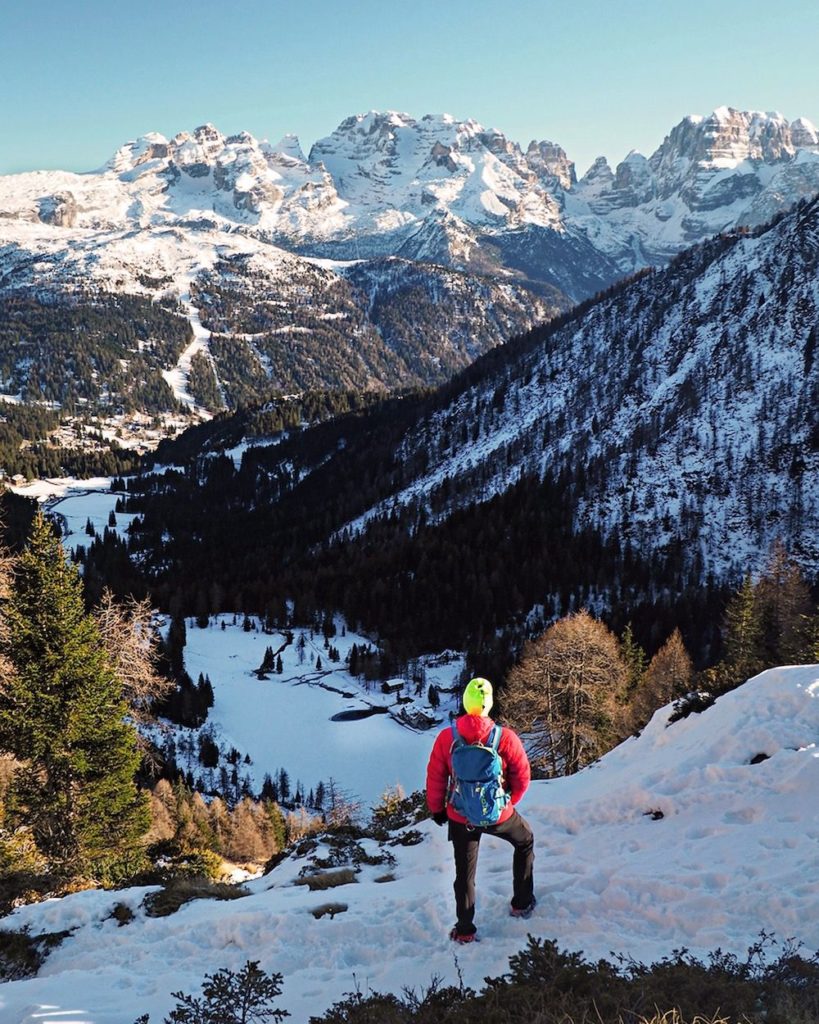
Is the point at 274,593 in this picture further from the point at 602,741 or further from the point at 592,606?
the point at 602,741

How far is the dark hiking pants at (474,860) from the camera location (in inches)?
358

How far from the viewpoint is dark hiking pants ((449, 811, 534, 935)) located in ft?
29.9

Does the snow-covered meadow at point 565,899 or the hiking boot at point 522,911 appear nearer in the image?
the snow-covered meadow at point 565,899

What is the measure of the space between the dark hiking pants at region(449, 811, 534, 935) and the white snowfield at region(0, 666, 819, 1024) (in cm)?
39

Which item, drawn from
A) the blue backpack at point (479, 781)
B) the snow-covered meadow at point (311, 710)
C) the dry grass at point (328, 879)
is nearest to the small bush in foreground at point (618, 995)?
the blue backpack at point (479, 781)

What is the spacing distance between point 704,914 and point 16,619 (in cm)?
2236

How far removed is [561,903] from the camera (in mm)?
10203

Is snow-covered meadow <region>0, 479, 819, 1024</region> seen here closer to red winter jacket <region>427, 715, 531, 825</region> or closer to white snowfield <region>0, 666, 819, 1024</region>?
white snowfield <region>0, 666, 819, 1024</region>

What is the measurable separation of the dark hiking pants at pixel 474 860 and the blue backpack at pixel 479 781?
1.02 feet

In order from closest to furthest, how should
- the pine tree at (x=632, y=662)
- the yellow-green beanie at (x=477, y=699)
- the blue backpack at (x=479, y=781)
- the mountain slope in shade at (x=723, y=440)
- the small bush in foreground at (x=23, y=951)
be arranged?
the yellow-green beanie at (x=477, y=699)
the blue backpack at (x=479, y=781)
the small bush in foreground at (x=23, y=951)
the pine tree at (x=632, y=662)
the mountain slope in shade at (x=723, y=440)

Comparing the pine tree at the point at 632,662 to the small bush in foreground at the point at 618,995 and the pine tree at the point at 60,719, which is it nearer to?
the pine tree at the point at 60,719

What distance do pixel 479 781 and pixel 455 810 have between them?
66 cm

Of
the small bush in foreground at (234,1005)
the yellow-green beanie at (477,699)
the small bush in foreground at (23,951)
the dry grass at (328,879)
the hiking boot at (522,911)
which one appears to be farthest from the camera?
the dry grass at (328,879)

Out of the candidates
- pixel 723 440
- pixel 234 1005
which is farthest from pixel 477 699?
pixel 723 440
